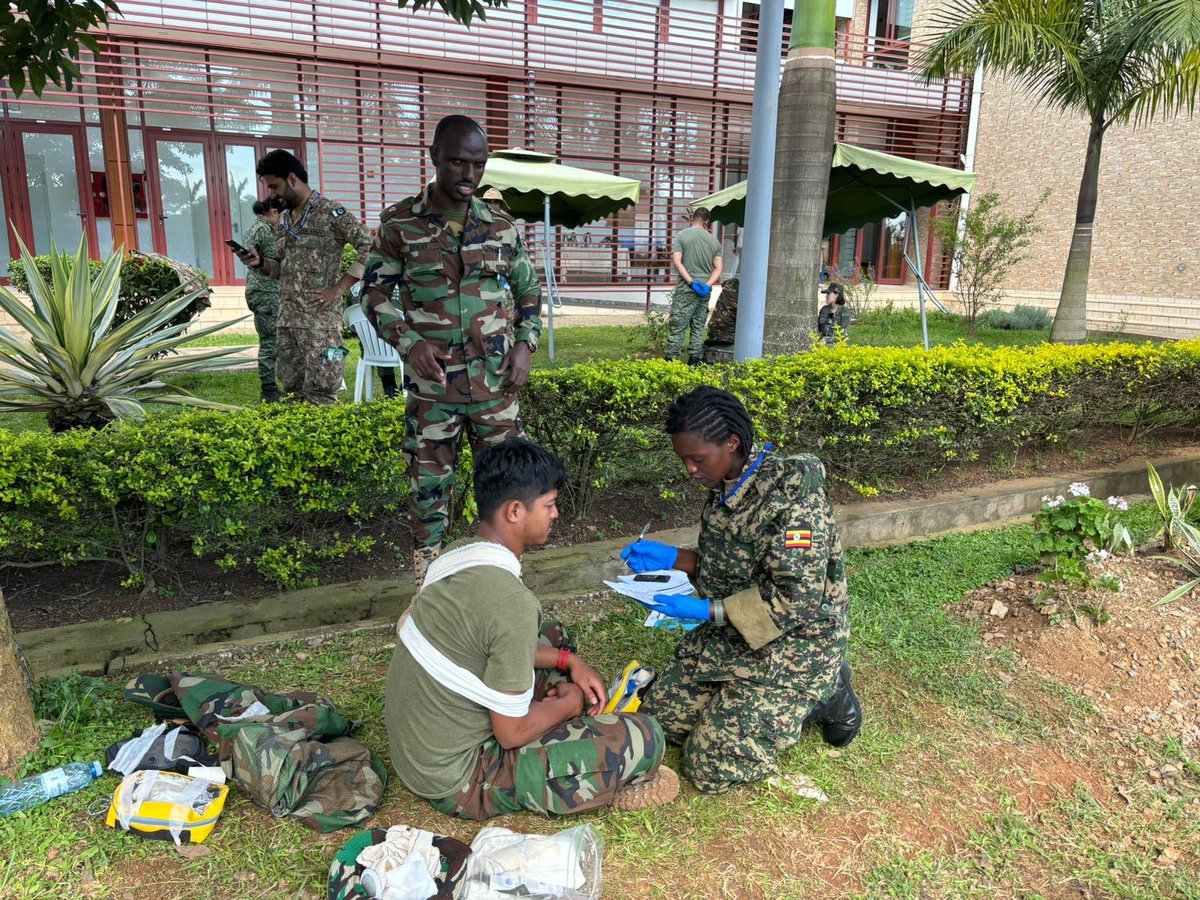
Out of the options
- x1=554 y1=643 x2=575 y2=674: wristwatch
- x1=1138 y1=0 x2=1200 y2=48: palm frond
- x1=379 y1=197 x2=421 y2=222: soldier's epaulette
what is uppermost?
x1=1138 y1=0 x2=1200 y2=48: palm frond

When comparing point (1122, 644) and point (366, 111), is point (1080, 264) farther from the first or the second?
point (366, 111)

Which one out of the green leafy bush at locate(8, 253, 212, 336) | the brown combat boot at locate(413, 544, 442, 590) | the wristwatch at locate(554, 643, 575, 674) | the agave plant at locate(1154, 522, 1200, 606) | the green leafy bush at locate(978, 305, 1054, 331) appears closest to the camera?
the wristwatch at locate(554, 643, 575, 674)

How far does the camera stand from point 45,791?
243 centimetres

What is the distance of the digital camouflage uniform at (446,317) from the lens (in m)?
3.18

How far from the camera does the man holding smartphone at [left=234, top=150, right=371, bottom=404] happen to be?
455 cm

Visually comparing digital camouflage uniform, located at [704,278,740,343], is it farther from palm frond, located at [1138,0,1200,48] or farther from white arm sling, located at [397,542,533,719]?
white arm sling, located at [397,542,533,719]

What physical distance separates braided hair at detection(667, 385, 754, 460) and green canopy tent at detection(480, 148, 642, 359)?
21.4ft

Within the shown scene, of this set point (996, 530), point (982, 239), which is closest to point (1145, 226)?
point (982, 239)

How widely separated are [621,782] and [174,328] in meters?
3.92

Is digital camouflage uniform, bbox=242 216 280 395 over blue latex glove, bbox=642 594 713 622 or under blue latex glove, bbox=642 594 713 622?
over

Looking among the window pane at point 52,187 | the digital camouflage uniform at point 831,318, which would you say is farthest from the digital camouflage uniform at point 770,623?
the window pane at point 52,187

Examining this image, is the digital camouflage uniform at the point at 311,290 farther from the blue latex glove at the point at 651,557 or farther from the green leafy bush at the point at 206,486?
the blue latex glove at the point at 651,557

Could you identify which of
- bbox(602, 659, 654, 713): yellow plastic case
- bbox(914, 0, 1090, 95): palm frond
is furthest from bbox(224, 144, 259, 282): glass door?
bbox(602, 659, 654, 713): yellow plastic case

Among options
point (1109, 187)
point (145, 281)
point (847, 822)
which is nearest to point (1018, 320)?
point (1109, 187)
